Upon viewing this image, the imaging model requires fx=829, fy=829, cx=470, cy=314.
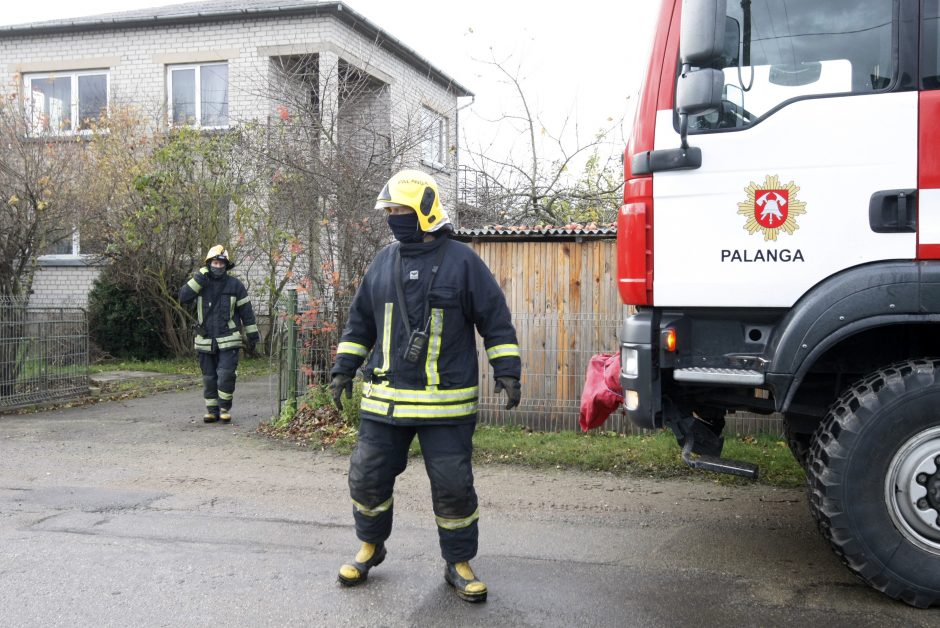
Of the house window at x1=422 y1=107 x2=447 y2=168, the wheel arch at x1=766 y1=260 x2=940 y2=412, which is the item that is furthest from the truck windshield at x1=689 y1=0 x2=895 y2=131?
the house window at x1=422 y1=107 x2=447 y2=168

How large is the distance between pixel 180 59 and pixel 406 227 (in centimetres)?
1580

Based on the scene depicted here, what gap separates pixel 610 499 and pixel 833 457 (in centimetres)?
215

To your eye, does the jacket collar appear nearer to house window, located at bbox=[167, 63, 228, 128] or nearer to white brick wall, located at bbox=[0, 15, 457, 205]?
white brick wall, located at bbox=[0, 15, 457, 205]

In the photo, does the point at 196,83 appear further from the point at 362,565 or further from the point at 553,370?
the point at 362,565

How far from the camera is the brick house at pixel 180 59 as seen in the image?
16516mm

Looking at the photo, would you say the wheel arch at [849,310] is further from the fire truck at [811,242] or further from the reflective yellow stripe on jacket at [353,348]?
the reflective yellow stripe on jacket at [353,348]

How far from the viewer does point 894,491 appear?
11.8 feet

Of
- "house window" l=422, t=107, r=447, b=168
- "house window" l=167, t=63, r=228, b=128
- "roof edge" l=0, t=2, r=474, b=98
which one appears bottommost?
"house window" l=422, t=107, r=447, b=168

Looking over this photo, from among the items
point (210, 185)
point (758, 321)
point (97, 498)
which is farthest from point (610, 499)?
point (210, 185)

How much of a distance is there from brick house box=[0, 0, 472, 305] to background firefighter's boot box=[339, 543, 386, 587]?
12444 mm

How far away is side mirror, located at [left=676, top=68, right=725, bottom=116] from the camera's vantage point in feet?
12.0

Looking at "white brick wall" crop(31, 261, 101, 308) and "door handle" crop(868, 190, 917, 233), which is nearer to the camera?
"door handle" crop(868, 190, 917, 233)

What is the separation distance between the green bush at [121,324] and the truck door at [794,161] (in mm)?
13360

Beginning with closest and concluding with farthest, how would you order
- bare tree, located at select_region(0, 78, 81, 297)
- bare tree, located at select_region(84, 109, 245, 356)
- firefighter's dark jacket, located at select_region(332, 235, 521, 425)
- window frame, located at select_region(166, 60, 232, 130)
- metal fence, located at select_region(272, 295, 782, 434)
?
firefighter's dark jacket, located at select_region(332, 235, 521, 425)
metal fence, located at select_region(272, 295, 782, 434)
bare tree, located at select_region(0, 78, 81, 297)
bare tree, located at select_region(84, 109, 245, 356)
window frame, located at select_region(166, 60, 232, 130)
